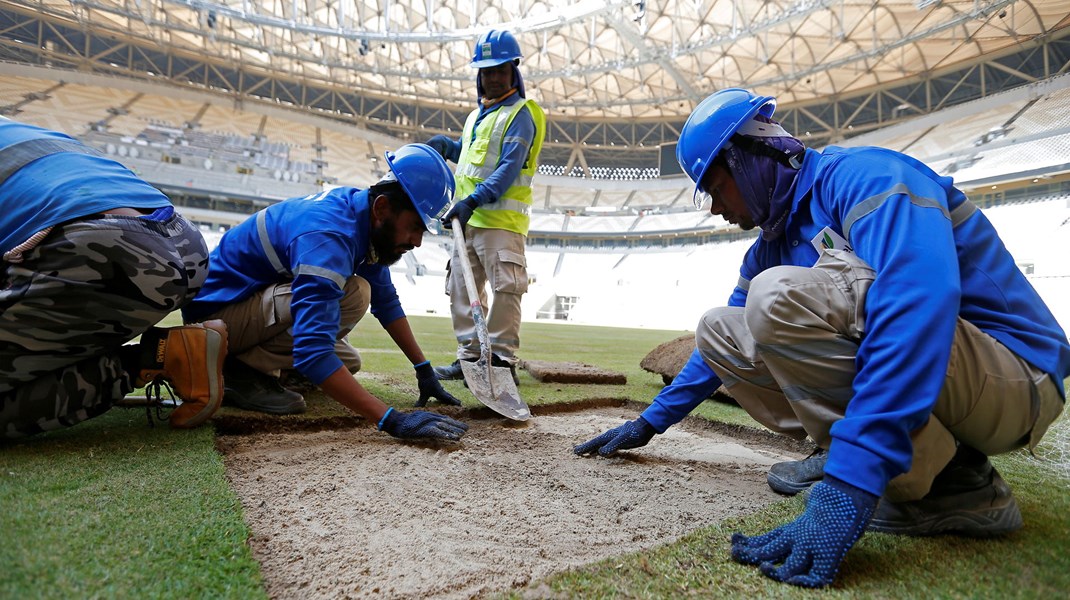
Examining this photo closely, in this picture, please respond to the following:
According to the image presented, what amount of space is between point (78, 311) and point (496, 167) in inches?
103

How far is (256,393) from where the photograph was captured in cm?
279

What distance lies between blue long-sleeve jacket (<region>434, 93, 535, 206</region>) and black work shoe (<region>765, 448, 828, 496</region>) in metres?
2.41

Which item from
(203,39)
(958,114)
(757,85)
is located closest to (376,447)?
(757,85)

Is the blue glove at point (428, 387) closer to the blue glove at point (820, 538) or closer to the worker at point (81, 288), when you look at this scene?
the worker at point (81, 288)

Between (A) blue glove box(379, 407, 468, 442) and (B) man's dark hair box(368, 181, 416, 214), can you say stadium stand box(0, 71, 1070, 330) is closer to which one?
(B) man's dark hair box(368, 181, 416, 214)

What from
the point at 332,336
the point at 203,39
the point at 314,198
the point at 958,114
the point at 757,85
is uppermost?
the point at 203,39

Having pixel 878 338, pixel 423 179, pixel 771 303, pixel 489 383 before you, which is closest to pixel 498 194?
pixel 423 179

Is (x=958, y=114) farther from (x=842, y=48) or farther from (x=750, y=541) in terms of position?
(x=750, y=541)

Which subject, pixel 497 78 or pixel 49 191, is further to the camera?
pixel 497 78

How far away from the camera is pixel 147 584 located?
1.09 meters

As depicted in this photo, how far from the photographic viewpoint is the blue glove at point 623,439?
2215 mm

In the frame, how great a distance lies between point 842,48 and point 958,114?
6.76m

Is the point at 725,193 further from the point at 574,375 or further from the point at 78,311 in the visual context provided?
the point at 574,375

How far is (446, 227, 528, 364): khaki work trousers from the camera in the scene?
379 centimetres
